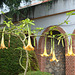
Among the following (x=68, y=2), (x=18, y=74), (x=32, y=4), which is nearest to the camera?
(x=18, y=74)

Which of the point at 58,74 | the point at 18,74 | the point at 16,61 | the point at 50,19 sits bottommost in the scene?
the point at 58,74

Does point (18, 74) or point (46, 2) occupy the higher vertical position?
point (46, 2)

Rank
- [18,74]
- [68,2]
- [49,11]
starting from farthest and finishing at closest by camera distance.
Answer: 1. [49,11]
2. [68,2]
3. [18,74]

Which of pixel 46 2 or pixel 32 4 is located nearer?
pixel 46 2

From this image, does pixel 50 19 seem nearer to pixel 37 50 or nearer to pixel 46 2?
pixel 46 2

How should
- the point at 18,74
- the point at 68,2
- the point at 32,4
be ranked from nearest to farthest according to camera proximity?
the point at 18,74, the point at 68,2, the point at 32,4

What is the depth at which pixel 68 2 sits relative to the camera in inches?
312

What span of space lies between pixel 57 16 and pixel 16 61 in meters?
4.53

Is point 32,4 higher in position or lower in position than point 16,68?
higher

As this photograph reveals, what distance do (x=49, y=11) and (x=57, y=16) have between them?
20.9 inches

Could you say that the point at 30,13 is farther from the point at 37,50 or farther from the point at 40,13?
the point at 37,50

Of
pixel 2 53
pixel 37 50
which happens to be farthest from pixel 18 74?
pixel 37 50

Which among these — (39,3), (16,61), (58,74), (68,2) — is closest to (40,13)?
(39,3)

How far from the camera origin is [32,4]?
9.34 meters
